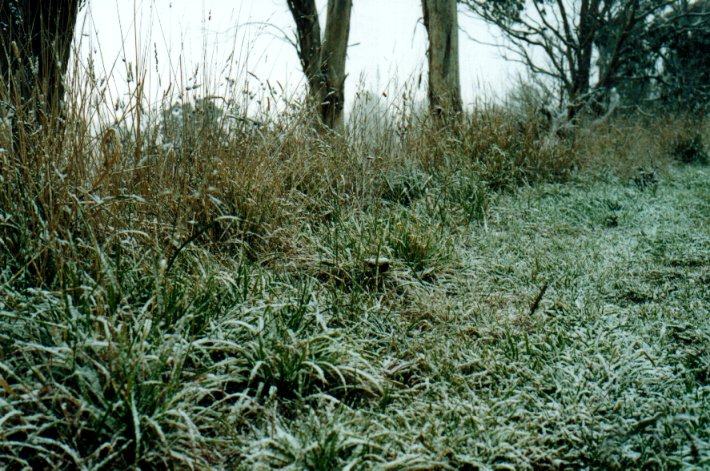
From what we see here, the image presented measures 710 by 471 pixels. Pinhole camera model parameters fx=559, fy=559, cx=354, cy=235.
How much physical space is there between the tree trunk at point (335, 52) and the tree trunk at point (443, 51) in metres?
1.10

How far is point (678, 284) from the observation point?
2.80 metres

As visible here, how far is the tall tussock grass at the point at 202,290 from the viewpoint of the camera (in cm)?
146

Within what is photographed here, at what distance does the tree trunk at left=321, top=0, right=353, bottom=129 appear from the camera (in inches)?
221

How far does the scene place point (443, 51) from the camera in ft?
20.4

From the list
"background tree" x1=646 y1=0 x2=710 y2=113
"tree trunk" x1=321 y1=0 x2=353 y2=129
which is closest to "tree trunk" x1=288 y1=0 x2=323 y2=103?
"tree trunk" x1=321 y1=0 x2=353 y2=129

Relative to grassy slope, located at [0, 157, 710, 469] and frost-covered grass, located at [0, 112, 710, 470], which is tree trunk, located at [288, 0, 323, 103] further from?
grassy slope, located at [0, 157, 710, 469]

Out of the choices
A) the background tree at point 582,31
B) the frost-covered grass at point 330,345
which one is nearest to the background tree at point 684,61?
the background tree at point 582,31

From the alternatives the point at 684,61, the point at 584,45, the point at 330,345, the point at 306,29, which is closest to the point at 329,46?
the point at 306,29

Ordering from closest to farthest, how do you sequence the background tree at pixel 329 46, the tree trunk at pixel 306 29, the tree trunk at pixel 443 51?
the background tree at pixel 329 46
the tree trunk at pixel 306 29
the tree trunk at pixel 443 51

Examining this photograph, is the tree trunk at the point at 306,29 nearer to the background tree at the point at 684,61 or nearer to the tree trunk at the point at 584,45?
the tree trunk at the point at 584,45

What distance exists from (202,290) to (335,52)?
13.7ft

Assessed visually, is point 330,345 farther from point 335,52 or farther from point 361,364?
point 335,52

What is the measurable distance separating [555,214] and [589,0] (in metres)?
9.70

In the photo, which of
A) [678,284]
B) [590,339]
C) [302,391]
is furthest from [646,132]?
[302,391]
